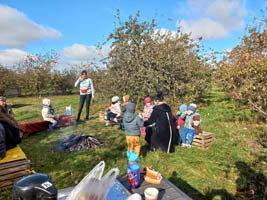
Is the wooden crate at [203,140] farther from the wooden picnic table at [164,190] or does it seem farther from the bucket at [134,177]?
the bucket at [134,177]

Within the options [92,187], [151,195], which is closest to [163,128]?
[151,195]

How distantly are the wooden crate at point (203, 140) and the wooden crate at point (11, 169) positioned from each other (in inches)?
175

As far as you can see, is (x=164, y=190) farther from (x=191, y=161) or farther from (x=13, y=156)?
(x=13, y=156)

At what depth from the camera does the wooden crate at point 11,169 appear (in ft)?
11.6

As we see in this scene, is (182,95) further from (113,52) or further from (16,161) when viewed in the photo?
(16,161)

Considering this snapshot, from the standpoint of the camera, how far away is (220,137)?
6523mm

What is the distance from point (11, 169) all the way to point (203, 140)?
15.7 ft

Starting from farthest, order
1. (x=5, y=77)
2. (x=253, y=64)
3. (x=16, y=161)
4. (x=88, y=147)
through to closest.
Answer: (x=5, y=77) → (x=253, y=64) → (x=88, y=147) → (x=16, y=161)

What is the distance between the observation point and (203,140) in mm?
5535

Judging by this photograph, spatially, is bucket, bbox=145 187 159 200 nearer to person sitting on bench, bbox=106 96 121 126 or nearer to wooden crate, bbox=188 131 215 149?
wooden crate, bbox=188 131 215 149

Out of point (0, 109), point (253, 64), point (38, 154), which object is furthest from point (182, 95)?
point (0, 109)

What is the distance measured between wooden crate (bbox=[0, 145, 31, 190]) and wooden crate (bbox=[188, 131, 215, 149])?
14.6 feet

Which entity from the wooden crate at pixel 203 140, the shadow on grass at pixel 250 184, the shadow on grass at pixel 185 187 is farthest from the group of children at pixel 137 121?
the shadow on grass at pixel 250 184

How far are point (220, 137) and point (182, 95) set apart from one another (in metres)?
4.71
